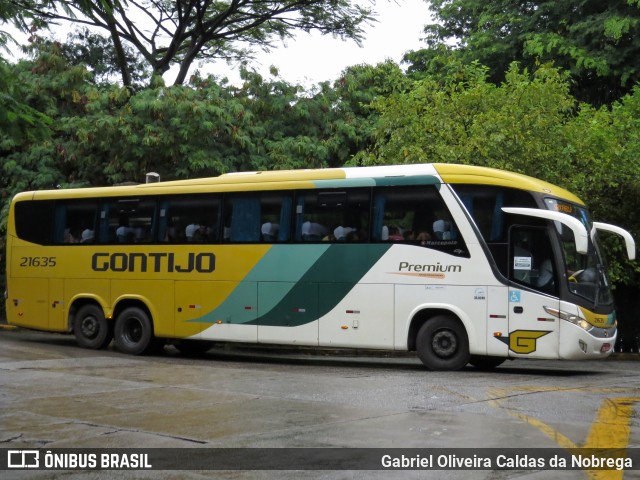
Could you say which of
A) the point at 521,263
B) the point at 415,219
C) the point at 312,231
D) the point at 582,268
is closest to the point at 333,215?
the point at 312,231

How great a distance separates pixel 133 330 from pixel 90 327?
3.63 feet

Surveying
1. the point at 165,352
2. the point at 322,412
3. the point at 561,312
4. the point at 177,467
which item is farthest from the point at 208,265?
the point at 177,467

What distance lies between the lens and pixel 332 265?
17125 mm

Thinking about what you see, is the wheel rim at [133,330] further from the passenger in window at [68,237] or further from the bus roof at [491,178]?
the bus roof at [491,178]

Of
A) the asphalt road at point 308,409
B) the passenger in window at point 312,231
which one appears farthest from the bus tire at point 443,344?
the passenger in window at point 312,231

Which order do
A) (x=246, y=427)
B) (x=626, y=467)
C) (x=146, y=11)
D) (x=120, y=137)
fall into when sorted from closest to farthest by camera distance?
1. (x=626, y=467)
2. (x=246, y=427)
3. (x=120, y=137)
4. (x=146, y=11)

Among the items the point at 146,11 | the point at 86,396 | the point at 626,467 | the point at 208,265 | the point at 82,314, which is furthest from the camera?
the point at 146,11

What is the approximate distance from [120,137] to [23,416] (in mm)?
16743

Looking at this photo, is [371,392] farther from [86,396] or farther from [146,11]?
[146,11]

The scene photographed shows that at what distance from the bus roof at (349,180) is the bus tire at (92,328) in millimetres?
2420

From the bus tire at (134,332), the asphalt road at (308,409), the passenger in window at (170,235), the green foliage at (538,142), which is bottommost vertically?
the asphalt road at (308,409)

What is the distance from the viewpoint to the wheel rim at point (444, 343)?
16.1 m

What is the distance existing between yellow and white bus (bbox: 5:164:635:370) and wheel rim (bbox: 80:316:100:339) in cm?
3

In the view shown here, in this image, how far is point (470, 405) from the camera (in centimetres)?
1108
